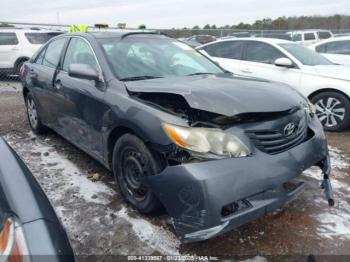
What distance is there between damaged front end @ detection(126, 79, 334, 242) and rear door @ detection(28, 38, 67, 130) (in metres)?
2.20

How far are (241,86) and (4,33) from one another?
11594 millimetres

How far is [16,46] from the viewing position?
1216 cm

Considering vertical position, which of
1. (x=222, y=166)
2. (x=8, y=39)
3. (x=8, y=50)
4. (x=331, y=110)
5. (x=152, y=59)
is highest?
(x=8, y=39)

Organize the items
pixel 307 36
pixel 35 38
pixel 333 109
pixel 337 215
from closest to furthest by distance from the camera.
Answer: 1. pixel 337 215
2. pixel 333 109
3. pixel 35 38
4. pixel 307 36

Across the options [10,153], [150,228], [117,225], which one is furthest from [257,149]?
[10,153]

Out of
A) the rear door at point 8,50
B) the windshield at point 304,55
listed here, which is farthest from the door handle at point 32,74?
Result: the rear door at point 8,50

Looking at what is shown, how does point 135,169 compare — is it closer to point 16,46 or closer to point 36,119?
point 36,119

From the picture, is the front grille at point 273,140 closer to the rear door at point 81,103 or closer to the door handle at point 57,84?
the rear door at point 81,103

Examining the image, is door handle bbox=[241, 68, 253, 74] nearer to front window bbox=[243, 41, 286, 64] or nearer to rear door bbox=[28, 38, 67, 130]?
front window bbox=[243, 41, 286, 64]

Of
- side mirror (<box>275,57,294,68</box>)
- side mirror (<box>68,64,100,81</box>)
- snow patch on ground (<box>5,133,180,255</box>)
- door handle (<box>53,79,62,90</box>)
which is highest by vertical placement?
side mirror (<box>68,64,100,81</box>)

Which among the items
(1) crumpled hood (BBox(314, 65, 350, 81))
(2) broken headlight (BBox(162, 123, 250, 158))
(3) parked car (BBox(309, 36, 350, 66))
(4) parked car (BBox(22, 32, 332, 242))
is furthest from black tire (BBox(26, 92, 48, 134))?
(3) parked car (BBox(309, 36, 350, 66))

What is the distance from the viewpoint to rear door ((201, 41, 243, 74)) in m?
7.07

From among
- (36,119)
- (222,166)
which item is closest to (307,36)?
(36,119)

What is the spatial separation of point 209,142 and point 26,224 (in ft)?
4.45
